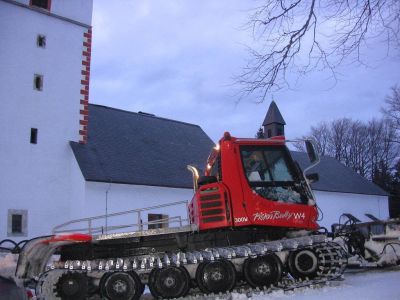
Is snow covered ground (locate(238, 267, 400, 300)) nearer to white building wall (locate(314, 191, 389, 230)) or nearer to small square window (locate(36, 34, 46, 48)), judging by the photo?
small square window (locate(36, 34, 46, 48))

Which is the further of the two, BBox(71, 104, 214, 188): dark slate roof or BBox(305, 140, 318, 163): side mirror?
BBox(71, 104, 214, 188): dark slate roof

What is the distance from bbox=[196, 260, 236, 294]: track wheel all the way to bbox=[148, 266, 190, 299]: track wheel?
1.02ft

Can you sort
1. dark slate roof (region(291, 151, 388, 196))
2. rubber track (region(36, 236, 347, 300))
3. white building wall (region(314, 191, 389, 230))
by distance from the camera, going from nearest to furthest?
rubber track (region(36, 236, 347, 300))
white building wall (region(314, 191, 389, 230))
dark slate roof (region(291, 151, 388, 196))

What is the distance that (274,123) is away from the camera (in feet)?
144

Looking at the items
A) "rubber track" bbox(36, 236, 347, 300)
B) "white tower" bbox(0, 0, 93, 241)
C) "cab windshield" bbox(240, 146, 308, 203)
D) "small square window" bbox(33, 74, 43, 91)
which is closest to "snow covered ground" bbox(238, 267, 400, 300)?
"rubber track" bbox(36, 236, 347, 300)

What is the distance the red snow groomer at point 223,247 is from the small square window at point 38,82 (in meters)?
13.1

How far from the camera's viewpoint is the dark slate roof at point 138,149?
74.5ft

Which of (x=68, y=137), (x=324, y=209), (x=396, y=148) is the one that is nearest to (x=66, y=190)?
(x=68, y=137)

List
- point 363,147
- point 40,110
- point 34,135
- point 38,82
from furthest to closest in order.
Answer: point 363,147 < point 38,82 < point 40,110 < point 34,135

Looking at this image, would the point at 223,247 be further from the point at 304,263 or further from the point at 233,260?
the point at 304,263

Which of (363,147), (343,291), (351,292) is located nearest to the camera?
(351,292)

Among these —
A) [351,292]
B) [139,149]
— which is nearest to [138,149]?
[139,149]

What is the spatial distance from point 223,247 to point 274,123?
114ft

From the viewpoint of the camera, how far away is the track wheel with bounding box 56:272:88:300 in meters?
9.58
